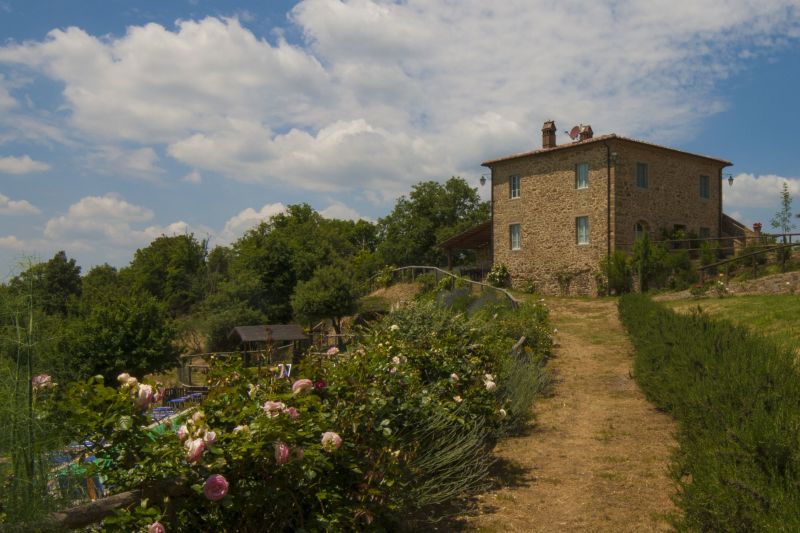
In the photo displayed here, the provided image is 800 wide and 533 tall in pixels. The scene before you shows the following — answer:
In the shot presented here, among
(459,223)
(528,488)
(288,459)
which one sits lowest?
(528,488)

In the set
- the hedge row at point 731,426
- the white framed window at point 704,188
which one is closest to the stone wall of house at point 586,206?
the white framed window at point 704,188

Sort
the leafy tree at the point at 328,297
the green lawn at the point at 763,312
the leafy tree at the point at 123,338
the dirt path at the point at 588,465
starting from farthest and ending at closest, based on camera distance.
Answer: the leafy tree at the point at 328,297 < the leafy tree at the point at 123,338 < the green lawn at the point at 763,312 < the dirt path at the point at 588,465

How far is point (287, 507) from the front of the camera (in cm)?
337

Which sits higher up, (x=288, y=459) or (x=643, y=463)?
(x=288, y=459)

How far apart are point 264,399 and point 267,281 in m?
37.7

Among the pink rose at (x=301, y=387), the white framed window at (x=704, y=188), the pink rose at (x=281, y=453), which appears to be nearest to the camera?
the pink rose at (x=281, y=453)

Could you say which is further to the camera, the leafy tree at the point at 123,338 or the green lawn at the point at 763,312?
the leafy tree at the point at 123,338

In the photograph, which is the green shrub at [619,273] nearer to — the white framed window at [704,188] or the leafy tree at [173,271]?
the white framed window at [704,188]

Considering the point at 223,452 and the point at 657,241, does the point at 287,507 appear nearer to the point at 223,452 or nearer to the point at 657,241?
the point at 223,452

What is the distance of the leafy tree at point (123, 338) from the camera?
26.6m

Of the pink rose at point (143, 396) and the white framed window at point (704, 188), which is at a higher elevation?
the white framed window at point (704, 188)

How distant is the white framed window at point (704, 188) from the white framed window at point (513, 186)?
8.83 meters

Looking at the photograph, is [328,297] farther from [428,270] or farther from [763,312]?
[763,312]

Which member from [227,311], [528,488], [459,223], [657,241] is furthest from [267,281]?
[528,488]
